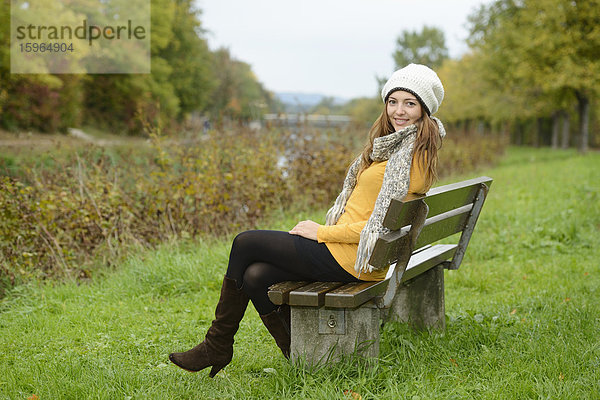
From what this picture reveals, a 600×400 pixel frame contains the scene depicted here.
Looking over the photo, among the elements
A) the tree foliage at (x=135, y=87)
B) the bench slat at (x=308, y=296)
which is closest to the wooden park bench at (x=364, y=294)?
the bench slat at (x=308, y=296)

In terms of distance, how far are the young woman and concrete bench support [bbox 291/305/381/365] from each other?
0.61 feet

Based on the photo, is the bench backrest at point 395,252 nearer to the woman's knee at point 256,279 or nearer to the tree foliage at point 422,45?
the woman's knee at point 256,279

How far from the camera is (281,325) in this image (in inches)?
136

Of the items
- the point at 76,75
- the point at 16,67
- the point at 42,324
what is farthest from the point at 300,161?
the point at 76,75

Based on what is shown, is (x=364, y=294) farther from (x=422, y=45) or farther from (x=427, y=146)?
(x=422, y=45)

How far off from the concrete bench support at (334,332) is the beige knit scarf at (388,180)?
0.25 meters

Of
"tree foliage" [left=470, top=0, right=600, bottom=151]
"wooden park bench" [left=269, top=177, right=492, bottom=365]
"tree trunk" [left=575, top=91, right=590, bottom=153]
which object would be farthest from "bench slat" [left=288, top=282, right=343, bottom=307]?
"tree trunk" [left=575, top=91, right=590, bottom=153]

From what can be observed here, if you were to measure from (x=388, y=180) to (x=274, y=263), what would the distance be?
0.77m

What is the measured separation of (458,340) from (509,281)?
2.07 meters

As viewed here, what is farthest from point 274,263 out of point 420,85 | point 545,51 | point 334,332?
point 545,51

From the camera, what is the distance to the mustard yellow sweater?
10.6 feet

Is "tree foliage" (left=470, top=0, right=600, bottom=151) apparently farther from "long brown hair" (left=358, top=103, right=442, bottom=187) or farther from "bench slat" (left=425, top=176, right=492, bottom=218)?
"long brown hair" (left=358, top=103, right=442, bottom=187)

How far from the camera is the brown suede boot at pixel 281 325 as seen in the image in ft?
11.3

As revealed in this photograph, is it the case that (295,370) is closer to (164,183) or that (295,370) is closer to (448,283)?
(448,283)
